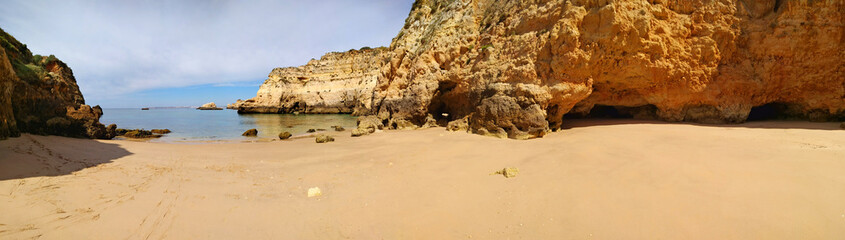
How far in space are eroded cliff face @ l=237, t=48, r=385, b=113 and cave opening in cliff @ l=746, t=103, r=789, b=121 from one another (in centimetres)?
3827

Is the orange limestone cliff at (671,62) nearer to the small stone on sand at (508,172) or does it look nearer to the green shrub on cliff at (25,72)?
the small stone on sand at (508,172)

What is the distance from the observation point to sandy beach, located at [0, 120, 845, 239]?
2.26 metres

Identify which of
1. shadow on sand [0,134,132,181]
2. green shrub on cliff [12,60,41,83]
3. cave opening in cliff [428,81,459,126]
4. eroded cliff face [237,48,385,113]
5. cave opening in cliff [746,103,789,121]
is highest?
eroded cliff face [237,48,385,113]

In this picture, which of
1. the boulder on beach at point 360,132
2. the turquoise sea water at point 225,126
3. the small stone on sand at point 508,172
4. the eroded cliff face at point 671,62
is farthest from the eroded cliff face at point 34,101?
the eroded cliff face at point 671,62

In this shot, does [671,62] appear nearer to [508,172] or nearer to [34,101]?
[508,172]

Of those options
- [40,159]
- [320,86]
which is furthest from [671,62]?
[320,86]

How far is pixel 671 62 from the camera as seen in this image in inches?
278

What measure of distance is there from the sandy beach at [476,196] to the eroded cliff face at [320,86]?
3863 cm

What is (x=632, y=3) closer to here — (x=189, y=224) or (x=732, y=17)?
(x=732, y=17)

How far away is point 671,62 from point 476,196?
7.33 m

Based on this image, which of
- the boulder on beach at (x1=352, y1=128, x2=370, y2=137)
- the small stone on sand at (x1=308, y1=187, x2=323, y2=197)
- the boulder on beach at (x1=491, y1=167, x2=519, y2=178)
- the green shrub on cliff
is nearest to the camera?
the small stone on sand at (x1=308, y1=187, x2=323, y2=197)

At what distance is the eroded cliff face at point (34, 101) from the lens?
6.55 metres

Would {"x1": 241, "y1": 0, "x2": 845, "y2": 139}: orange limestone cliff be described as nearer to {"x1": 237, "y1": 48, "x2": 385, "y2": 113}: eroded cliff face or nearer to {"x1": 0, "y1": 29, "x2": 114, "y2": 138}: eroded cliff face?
{"x1": 0, "y1": 29, "x2": 114, "y2": 138}: eroded cliff face

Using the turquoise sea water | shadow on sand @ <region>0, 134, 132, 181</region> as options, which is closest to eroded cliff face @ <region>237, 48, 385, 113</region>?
the turquoise sea water
